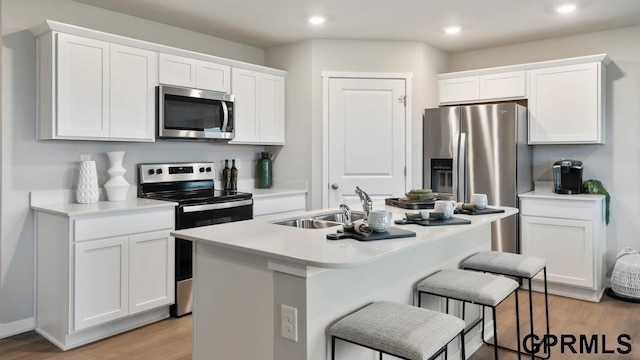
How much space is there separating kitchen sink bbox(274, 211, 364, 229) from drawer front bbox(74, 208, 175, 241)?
1.22 m

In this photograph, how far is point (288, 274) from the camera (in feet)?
5.55

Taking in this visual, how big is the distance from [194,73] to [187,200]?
44.1 inches

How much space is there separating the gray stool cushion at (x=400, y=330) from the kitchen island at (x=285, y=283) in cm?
9

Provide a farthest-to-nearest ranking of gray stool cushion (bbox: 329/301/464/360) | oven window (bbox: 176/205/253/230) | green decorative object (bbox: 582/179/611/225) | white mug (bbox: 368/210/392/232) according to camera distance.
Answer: green decorative object (bbox: 582/179/611/225) → oven window (bbox: 176/205/253/230) → white mug (bbox: 368/210/392/232) → gray stool cushion (bbox: 329/301/464/360)

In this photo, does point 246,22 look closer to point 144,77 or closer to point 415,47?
point 144,77

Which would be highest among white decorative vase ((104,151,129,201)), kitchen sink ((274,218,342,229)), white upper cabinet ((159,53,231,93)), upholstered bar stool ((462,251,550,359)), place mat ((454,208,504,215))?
white upper cabinet ((159,53,231,93))

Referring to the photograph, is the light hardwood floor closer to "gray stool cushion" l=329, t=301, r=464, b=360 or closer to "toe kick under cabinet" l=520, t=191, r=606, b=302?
"toe kick under cabinet" l=520, t=191, r=606, b=302

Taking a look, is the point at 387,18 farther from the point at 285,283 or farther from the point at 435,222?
the point at 285,283

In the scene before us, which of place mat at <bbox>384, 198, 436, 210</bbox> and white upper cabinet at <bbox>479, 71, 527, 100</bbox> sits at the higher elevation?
white upper cabinet at <bbox>479, 71, 527, 100</bbox>

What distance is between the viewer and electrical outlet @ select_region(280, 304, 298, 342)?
5.55 feet

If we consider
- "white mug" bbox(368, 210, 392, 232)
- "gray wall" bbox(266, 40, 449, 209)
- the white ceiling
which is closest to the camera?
"white mug" bbox(368, 210, 392, 232)

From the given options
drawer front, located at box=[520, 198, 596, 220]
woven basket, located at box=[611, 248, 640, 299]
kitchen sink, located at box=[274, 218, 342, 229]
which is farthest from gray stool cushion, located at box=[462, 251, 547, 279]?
woven basket, located at box=[611, 248, 640, 299]

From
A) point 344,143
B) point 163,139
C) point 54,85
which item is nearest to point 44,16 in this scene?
point 54,85

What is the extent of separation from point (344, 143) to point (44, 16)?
269cm
